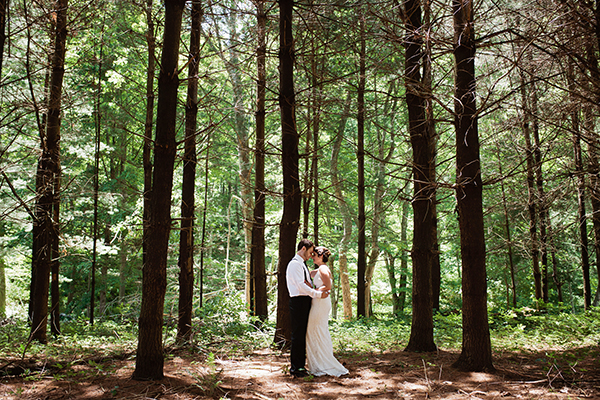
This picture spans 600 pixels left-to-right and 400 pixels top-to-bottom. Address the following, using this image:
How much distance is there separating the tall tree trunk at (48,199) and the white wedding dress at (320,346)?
5.03 m

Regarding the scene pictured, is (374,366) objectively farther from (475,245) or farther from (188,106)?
(188,106)

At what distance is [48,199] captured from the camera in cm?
766

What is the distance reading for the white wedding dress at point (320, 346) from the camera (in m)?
5.53

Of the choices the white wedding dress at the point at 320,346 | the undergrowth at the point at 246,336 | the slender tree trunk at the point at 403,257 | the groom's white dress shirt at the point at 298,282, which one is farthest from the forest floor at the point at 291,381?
the slender tree trunk at the point at 403,257

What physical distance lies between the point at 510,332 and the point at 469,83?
6.57m

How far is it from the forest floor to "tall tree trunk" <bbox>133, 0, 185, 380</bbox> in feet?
1.08

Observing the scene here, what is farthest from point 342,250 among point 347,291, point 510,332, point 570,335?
point 570,335

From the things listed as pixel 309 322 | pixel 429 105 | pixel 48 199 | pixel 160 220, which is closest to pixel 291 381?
pixel 309 322

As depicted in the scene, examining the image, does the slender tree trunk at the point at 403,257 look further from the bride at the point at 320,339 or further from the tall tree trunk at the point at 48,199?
the tall tree trunk at the point at 48,199

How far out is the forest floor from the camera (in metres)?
4.23

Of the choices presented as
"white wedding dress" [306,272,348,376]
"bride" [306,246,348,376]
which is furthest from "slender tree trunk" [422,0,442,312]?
"white wedding dress" [306,272,348,376]

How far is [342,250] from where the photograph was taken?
688 inches

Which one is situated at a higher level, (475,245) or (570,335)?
(475,245)

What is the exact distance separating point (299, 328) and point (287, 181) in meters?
2.75
